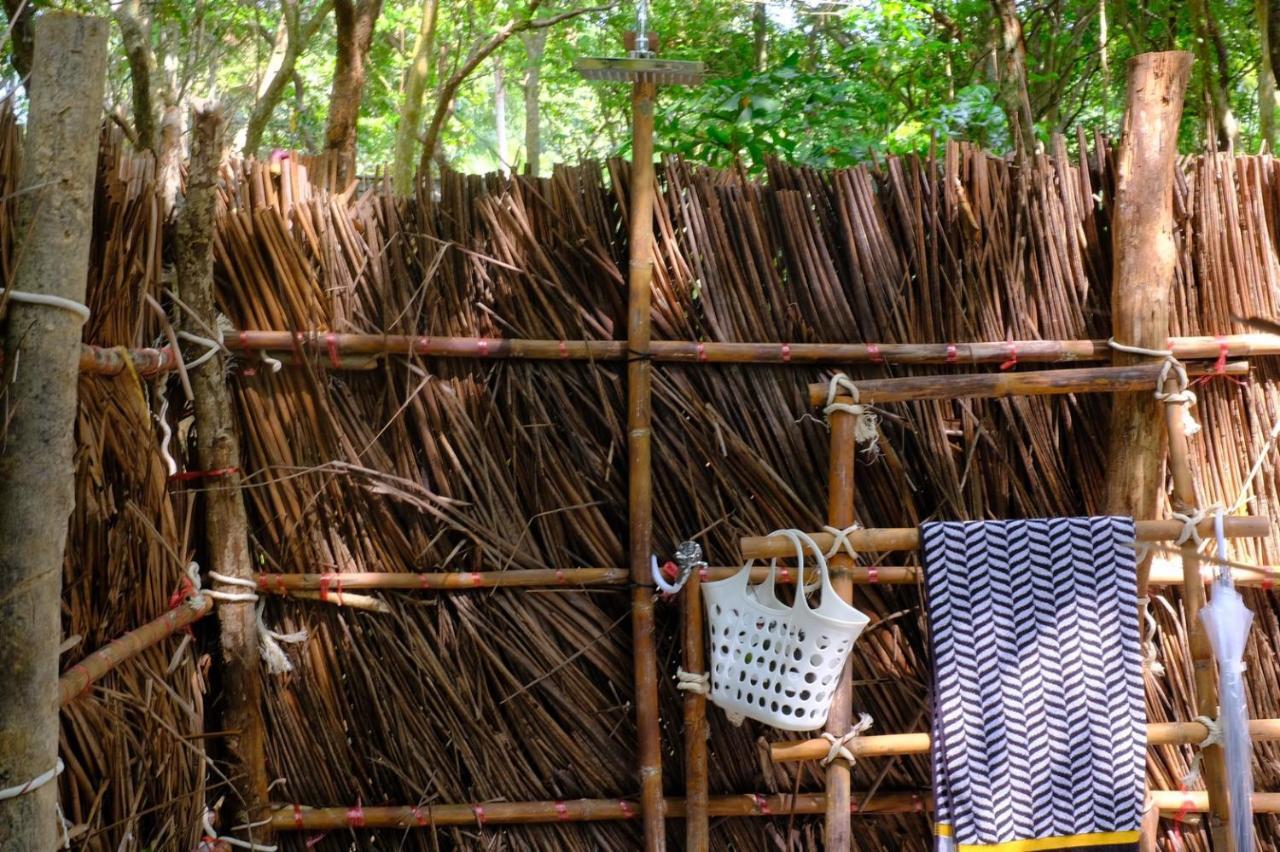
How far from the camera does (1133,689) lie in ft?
6.83

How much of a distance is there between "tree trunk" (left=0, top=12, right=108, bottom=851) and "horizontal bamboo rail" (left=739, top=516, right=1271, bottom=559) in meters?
1.16

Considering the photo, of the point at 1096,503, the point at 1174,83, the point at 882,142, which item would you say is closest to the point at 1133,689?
the point at 1096,503

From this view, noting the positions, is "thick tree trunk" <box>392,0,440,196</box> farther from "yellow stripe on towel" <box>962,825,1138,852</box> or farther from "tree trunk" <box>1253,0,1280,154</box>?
"yellow stripe on towel" <box>962,825,1138,852</box>

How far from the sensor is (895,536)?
2129 mm

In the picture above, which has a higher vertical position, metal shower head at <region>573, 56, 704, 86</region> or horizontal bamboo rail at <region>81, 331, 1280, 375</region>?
metal shower head at <region>573, 56, 704, 86</region>

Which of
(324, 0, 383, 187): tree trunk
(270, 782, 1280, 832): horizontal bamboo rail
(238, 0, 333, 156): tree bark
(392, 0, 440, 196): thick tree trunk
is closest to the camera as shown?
(270, 782, 1280, 832): horizontal bamboo rail

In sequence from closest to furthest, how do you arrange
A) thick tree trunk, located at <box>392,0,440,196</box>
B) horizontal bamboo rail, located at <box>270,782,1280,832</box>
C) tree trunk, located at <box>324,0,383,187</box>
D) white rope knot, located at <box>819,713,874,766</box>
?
white rope knot, located at <box>819,713,874,766</box>
horizontal bamboo rail, located at <box>270,782,1280,832</box>
tree trunk, located at <box>324,0,383,187</box>
thick tree trunk, located at <box>392,0,440,196</box>

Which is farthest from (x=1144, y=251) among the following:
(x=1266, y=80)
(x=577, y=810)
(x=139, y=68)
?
(x=139, y=68)

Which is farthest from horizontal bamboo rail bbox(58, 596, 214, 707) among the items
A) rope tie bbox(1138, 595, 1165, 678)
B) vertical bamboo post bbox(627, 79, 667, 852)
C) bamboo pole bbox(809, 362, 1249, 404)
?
rope tie bbox(1138, 595, 1165, 678)

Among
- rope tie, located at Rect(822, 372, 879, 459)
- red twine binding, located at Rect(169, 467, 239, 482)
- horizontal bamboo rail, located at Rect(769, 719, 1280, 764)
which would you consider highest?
rope tie, located at Rect(822, 372, 879, 459)

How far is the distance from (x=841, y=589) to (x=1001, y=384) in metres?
0.50

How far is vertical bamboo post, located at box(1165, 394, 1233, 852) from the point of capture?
2.18 metres

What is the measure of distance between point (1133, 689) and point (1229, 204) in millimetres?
1074

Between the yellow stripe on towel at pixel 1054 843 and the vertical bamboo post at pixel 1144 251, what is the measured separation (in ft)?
2.13
